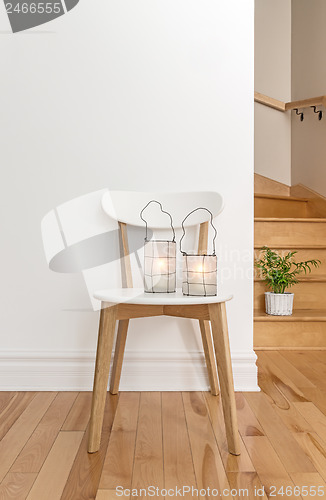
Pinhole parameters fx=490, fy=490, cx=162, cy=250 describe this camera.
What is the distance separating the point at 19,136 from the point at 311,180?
2.29 m

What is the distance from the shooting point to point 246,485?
1.05 metres

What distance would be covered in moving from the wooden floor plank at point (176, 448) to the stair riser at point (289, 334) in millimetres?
816

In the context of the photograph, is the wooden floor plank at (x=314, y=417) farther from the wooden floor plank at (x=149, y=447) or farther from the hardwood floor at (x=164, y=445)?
the wooden floor plank at (x=149, y=447)

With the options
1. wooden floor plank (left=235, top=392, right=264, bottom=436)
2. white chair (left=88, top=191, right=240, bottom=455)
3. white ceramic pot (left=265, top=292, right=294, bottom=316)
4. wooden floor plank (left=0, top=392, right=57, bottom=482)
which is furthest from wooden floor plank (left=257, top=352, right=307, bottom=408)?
wooden floor plank (left=0, top=392, right=57, bottom=482)

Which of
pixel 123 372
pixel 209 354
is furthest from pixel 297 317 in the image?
pixel 123 372

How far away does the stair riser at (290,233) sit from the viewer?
2.74 meters

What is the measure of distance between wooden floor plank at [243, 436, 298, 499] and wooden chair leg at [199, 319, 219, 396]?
37 centimetres

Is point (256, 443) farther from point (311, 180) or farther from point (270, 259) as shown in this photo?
point (311, 180)

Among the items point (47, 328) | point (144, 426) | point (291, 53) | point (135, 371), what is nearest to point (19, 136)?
point (47, 328)

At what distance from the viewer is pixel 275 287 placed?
246 centimetres

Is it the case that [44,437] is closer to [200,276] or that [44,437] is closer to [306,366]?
[200,276]

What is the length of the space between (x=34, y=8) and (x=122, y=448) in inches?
60.7

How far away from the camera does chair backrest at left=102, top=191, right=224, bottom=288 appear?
5.50 ft

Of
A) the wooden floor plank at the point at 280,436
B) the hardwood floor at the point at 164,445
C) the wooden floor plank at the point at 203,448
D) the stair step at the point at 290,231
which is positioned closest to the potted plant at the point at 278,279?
the stair step at the point at 290,231
